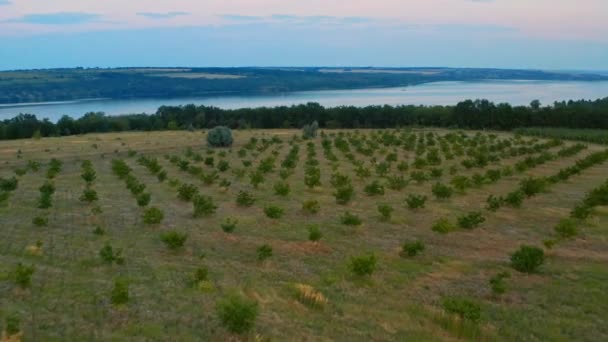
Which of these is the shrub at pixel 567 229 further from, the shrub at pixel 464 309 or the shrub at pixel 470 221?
the shrub at pixel 464 309

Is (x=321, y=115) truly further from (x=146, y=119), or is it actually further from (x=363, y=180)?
(x=363, y=180)

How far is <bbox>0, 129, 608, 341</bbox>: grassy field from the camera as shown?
8.85m

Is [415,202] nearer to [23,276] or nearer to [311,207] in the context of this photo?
[311,207]

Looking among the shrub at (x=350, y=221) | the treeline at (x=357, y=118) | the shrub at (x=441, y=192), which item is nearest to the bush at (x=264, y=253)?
the shrub at (x=350, y=221)

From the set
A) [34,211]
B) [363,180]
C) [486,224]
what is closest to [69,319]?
[34,211]

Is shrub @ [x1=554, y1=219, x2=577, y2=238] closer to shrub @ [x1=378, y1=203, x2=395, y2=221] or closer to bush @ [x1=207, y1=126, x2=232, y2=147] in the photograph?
shrub @ [x1=378, y1=203, x2=395, y2=221]

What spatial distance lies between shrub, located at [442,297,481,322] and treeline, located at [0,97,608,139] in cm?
5033

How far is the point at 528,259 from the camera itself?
11.6 m

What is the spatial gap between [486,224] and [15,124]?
153 feet

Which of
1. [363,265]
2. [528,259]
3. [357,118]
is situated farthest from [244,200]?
[357,118]

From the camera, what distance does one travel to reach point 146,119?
6044 centimetres

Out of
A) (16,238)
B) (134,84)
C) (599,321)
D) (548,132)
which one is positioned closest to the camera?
(599,321)

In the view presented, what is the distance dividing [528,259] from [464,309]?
3309 mm

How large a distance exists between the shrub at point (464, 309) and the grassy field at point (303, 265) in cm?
4
